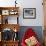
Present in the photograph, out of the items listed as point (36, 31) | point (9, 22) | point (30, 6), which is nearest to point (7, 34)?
point (9, 22)

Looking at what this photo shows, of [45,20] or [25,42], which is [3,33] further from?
[45,20]

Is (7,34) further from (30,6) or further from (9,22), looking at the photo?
(30,6)

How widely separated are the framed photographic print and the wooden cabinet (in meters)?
0.30

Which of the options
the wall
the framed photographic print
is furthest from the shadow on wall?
the framed photographic print

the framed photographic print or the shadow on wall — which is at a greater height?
the framed photographic print

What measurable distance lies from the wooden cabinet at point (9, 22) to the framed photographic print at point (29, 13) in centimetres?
30

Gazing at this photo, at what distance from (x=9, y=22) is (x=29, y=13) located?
80 cm

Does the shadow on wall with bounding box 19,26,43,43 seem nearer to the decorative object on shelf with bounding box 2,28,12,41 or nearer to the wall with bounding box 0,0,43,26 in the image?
the wall with bounding box 0,0,43,26

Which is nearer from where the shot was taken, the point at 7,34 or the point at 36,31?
the point at 7,34

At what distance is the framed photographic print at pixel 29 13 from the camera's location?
18.1 ft

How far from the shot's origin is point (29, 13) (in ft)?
18.2

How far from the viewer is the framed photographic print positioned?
552 centimetres

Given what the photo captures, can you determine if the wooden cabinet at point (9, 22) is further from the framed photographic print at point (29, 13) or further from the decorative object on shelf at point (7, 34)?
the framed photographic print at point (29, 13)

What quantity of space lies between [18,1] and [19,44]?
5.18 ft
